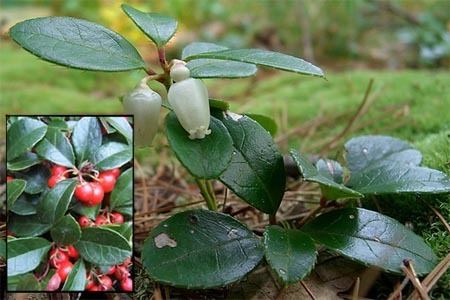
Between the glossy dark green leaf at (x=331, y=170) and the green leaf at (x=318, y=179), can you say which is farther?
the glossy dark green leaf at (x=331, y=170)

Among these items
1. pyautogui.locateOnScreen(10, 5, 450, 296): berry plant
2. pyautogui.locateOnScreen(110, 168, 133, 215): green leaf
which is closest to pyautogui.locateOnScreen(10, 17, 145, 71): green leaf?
pyautogui.locateOnScreen(10, 5, 450, 296): berry plant

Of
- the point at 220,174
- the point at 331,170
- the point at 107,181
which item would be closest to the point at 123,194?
the point at 107,181

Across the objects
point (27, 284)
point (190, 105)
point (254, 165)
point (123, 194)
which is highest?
point (190, 105)

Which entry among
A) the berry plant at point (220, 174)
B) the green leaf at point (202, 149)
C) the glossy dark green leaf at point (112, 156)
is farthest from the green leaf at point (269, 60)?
the glossy dark green leaf at point (112, 156)

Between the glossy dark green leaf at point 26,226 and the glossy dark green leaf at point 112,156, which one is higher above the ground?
the glossy dark green leaf at point 112,156

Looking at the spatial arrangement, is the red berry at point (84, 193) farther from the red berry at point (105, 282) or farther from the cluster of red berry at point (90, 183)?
the red berry at point (105, 282)

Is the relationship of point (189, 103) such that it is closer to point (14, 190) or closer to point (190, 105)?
point (190, 105)
